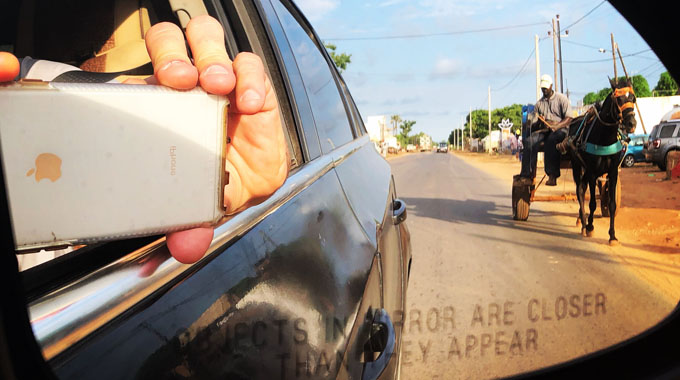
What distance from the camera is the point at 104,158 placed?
644mm

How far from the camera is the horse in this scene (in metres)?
8.07

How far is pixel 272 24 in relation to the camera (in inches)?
80.2

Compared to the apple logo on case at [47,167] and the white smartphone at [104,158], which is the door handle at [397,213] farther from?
the apple logo on case at [47,167]

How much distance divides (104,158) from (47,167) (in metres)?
0.06

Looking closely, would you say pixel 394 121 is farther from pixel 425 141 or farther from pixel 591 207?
pixel 591 207

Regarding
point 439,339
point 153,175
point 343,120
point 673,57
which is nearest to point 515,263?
point 439,339

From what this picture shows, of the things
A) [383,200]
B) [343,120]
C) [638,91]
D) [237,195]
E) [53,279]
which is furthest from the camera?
[638,91]

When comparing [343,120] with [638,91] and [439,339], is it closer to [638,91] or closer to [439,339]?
[439,339]

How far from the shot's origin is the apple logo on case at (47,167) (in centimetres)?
60

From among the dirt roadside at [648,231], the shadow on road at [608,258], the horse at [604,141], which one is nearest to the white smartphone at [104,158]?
the dirt roadside at [648,231]

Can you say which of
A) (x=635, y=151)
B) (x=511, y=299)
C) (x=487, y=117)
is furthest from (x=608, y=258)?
(x=487, y=117)

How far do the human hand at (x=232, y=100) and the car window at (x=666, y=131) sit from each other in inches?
686

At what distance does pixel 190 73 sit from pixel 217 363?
17.5 inches

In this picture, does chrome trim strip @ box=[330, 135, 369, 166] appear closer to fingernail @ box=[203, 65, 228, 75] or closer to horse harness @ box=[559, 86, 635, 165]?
fingernail @ box=[203, 65, 228, 75]
